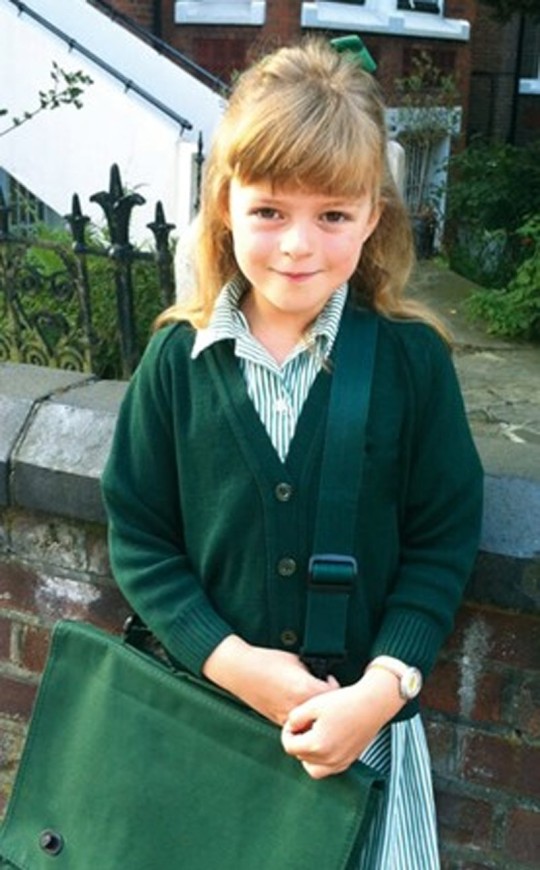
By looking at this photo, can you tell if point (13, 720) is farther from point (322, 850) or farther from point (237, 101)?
point (237, 101)

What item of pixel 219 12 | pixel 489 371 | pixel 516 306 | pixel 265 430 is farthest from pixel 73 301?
pixel 219 12

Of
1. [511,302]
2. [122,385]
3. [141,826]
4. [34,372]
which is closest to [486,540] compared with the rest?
[141,826]

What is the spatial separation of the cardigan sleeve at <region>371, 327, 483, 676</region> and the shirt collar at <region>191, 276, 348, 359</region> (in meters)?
0.12

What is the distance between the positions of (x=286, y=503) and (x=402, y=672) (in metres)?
0.28

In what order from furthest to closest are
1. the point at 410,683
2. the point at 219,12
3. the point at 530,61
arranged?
the point at 530,61 → the point at 219,12 → the point at 410,683

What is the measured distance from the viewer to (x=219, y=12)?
11.9 m

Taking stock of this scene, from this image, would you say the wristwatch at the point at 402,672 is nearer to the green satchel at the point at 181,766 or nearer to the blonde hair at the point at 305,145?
the green satchel at the point at 181,766

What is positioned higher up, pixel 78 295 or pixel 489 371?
pixel 78 295

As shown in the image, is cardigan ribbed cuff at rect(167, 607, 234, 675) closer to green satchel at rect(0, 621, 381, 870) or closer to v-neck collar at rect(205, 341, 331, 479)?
green satchel at rect(0, 621, 381, 870)

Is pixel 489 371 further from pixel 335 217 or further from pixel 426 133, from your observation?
pixel 426 133

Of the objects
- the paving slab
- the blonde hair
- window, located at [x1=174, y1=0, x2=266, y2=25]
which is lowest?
the paving slab

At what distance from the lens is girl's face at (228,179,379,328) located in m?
1.63

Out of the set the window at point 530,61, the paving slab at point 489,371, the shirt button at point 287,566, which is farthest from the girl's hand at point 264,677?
the window at point 530,61

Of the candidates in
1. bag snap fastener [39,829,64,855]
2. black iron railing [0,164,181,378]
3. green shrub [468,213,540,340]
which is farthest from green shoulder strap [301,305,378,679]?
green shrub [468,213,540,340]
